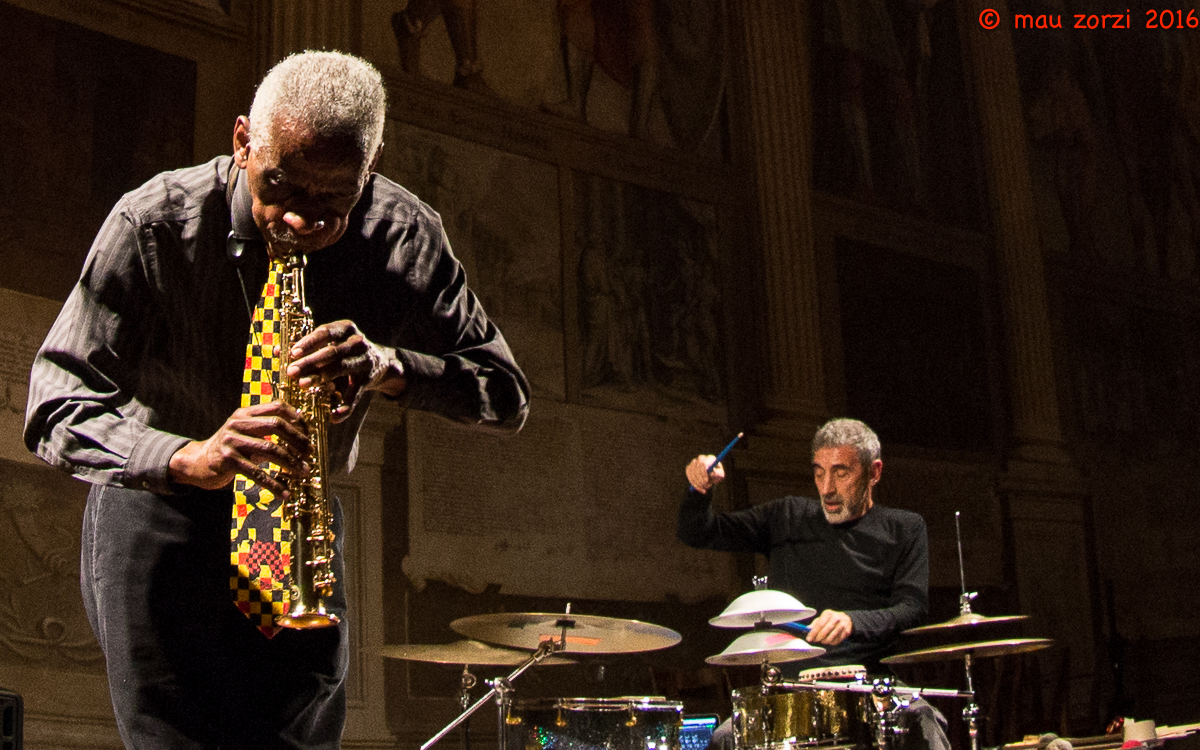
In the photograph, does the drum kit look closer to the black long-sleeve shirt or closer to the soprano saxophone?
the black long-sleeve shirt

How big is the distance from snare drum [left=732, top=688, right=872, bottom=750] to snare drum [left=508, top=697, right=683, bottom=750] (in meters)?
0.35

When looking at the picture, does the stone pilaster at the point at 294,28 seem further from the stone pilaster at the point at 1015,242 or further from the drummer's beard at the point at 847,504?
the stone pilaster at the point at 1015,242

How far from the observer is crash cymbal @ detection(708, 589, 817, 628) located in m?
4.55

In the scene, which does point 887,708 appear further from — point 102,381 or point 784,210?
point 784,210

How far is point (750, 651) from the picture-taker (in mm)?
4480

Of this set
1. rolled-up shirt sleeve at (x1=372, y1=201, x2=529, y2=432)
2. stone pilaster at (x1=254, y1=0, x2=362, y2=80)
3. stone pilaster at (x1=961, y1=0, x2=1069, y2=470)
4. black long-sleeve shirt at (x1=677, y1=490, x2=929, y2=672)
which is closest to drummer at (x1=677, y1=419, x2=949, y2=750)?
black long-sleeve shirt at (x1=677, y1=490, x2=929, y2=672)

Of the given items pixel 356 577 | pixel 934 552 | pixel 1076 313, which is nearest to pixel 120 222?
pixel 356 577

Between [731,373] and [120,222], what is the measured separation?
6.71m

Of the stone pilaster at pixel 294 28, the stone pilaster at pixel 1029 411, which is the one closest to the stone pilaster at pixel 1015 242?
the stone pilaster at pixel 1029 411

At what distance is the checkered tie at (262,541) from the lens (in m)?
1.72

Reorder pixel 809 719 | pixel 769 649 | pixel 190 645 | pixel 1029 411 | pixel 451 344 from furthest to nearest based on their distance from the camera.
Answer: pixel 1029 411 < pixel 769 649 < pixel 809 719 < pixel 451 344 < pixel 190 645

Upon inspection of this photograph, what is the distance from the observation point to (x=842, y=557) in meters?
5.21

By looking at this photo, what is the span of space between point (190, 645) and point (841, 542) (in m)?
3.83

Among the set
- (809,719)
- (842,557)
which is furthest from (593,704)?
(842,557)
